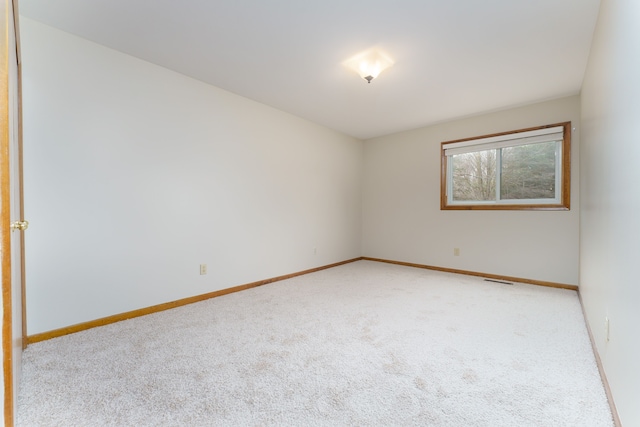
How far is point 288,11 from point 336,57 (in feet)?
2.08

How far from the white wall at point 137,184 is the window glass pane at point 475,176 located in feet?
8.07

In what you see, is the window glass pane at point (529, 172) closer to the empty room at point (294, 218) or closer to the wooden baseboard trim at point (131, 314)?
the empty room at point (294, 218)

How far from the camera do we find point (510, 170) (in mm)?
3676

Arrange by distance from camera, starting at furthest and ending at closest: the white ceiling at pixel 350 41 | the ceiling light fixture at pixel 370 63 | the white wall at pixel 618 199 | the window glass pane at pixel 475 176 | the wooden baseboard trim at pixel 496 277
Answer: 1. the window glass pane at pixel 475 176
2. the wooden baseboard trim at pixel 496 277
3. the ceiling light fixture at pixel 370 63
4. the white ceiling at pixel 350 41
5. the white wall at pixel 618 199

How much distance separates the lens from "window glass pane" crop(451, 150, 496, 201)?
3.84m

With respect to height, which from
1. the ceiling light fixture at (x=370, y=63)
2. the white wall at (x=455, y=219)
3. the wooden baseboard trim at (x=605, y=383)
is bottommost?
the wooden baseboard trim at (x=605, y=383)

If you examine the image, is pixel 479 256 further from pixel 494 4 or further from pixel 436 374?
pixel 494 4

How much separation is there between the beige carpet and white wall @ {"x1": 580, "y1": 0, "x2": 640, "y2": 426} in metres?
0.28

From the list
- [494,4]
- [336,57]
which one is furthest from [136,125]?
[494,4]

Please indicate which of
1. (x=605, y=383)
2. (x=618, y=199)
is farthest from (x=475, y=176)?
(x=605, y=383)

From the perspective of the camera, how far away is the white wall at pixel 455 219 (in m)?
3.24

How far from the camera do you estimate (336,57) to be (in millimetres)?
2363

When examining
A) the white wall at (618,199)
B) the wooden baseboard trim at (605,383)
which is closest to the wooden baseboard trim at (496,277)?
the wooden baseboard trim at (605,383)

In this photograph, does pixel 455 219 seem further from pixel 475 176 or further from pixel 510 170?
pixel 510 170
